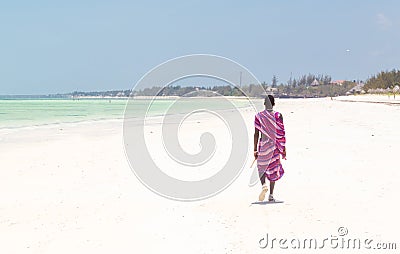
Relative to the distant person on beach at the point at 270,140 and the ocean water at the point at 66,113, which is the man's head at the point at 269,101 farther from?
the ocean water at the point at 66,113

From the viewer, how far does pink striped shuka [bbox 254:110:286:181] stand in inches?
234

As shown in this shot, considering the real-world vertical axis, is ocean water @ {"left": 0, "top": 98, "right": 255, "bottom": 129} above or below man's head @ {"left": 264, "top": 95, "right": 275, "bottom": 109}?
below

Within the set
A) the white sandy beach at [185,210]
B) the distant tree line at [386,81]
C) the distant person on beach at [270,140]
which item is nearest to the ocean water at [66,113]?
the white sandy beach at [185,210]

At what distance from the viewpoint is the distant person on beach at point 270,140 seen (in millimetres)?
5930

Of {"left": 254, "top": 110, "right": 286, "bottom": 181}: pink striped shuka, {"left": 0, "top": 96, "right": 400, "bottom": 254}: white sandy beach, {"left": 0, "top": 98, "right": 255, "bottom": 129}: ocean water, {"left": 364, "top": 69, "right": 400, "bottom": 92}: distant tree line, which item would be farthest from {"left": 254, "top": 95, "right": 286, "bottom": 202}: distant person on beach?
{"left": 364, "top": 69, "right": 400, "bottom": 92}: distant tree line

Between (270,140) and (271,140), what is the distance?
0.6 inches

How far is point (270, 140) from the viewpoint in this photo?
19.6 feet

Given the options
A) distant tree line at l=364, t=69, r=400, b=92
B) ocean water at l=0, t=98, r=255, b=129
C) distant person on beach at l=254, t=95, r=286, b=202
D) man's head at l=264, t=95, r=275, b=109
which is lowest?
ocean water at l=0, t=98, r=255, b=129

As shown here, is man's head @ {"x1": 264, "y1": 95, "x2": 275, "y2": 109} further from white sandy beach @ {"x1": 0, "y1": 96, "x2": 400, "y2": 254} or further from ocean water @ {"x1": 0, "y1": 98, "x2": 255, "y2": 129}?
ocean water @ {"x1": 0, "y1": 98, "x2": 255, "y2": 129}

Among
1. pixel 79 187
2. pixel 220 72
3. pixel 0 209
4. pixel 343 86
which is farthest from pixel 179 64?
pixel 343 86

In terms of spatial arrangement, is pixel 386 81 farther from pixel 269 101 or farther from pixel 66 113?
pixel 269 101

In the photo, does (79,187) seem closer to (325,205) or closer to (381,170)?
(325,205)

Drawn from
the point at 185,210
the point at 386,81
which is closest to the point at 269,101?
the point at 185,210

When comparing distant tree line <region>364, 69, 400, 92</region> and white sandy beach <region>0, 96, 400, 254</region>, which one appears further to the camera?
distant tree line <region>364, 69, 400, 92</region>
